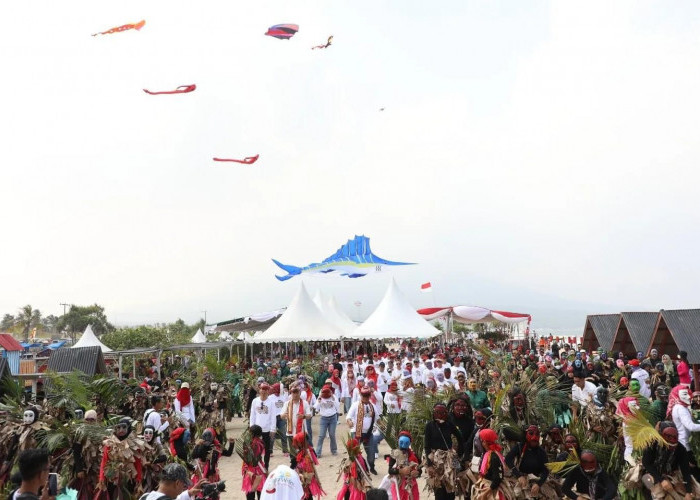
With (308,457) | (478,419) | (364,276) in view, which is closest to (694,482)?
(478,419)

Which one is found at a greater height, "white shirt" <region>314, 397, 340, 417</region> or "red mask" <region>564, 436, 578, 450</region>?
"red mask" <region>564, 436, 578, 450</region>

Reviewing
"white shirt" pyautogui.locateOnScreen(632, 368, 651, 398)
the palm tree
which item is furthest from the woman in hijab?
the palm tree

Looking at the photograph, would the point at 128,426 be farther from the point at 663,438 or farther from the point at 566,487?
the point at 663,438

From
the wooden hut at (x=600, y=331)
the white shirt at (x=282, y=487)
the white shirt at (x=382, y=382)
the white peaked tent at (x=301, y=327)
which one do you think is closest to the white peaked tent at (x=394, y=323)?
the white peaked tent at (x=301, y=327)

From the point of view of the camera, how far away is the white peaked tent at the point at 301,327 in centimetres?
2372

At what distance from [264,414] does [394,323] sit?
14.6 meters

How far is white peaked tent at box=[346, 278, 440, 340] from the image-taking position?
77.8 ft

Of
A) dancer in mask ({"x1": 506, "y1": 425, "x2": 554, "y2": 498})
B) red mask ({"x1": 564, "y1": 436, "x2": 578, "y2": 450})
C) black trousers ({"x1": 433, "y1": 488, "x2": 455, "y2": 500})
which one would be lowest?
black trousers ({"x1": 433, "y1": 488, "x2": 455, "y2": 500})

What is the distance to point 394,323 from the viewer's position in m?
24.6

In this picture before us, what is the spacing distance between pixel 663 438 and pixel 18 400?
8.79m

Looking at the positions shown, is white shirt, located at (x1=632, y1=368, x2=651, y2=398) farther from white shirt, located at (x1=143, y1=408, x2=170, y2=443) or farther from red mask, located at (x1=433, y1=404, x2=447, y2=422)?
white shirt, located at (x1=143, y1=408, x2=170, y2=443)

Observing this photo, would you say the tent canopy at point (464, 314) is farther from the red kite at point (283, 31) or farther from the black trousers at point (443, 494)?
the black trousers at point (443, 494)

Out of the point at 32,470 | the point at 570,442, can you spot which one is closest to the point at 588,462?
the point at 570,442

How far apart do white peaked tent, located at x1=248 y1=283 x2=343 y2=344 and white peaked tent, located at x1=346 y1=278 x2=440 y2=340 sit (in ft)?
3.49
